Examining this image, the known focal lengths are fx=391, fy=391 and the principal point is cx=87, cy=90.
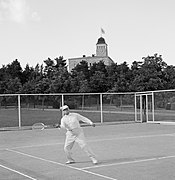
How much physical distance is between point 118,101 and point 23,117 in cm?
925

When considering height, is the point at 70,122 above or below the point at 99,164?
above

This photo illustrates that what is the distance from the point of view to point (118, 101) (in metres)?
37.8

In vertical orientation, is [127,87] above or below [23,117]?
above

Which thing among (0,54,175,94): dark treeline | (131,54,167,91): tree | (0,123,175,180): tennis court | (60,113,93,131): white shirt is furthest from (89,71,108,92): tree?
(60,113,93,131): white shirt

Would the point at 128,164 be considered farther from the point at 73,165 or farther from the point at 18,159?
the point at 18,159

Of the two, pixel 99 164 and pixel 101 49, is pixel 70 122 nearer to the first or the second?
pixel 99 164

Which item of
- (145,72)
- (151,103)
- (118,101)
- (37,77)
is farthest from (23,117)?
(37,77)

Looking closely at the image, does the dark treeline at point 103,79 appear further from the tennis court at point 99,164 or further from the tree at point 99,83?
the tennis court at point 99,164

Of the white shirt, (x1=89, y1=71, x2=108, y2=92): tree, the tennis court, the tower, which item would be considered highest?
the tower

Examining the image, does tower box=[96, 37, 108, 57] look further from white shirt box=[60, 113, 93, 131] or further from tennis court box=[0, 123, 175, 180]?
white shirt box=[60, 113, 93, 131]

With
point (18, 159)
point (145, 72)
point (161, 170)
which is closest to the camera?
point (161, 170)

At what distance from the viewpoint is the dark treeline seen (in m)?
53.2

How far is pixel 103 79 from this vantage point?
66000 millimetres

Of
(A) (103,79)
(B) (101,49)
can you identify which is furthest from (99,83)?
(B) (101,49)
